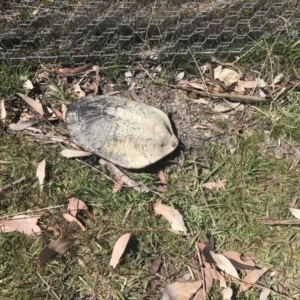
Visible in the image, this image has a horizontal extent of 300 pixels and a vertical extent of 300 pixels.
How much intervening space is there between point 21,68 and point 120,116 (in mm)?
698

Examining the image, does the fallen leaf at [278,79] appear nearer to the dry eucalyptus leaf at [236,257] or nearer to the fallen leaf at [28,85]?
the dry eucalyptus leaf at [236,257]

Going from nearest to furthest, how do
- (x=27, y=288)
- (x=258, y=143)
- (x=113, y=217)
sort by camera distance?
(x=27, y=288)
(x=113, y=217)
(x=258, y=143)

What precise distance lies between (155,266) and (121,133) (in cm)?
69

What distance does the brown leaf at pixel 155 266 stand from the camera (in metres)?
2.41

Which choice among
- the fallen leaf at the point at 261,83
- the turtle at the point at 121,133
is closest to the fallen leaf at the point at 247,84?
the fallen leaf at the point at 261,83

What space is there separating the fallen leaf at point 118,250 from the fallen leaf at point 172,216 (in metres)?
0.24

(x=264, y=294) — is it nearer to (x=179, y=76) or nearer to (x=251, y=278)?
(x=251, y=278)

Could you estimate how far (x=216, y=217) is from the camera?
259cm

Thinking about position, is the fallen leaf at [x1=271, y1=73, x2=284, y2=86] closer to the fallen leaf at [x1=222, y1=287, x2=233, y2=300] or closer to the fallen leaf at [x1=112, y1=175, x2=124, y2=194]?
the fallen leaf at [x1=112, y1=175, x2=124, y2=194]

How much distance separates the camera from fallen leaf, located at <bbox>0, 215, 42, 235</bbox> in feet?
7.99

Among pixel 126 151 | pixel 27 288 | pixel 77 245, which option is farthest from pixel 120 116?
pixel 27 288

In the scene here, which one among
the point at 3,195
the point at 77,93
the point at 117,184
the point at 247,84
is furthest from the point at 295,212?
the point at 3,195

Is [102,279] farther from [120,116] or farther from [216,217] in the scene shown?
[120,116]

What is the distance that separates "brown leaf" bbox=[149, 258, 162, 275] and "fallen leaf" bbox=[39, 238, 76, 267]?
1.32ft
